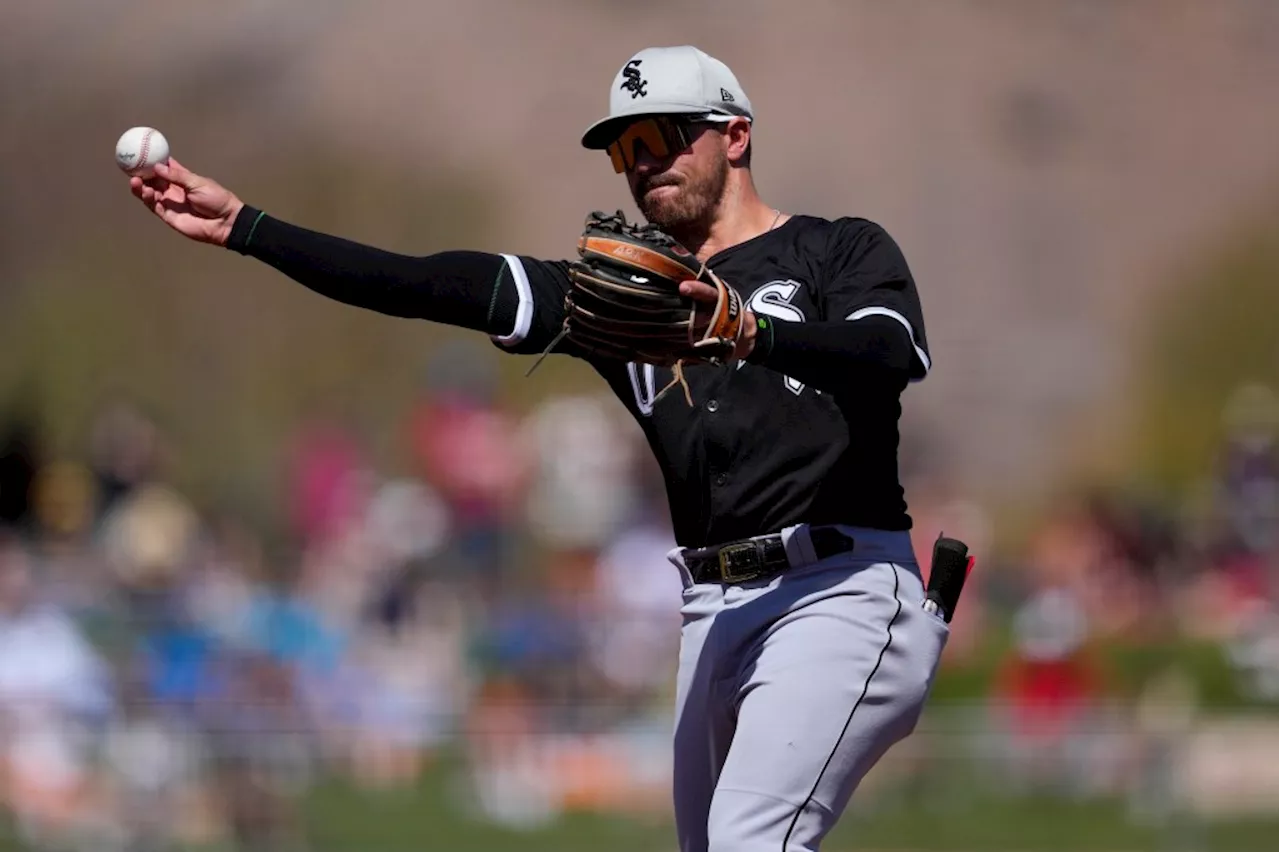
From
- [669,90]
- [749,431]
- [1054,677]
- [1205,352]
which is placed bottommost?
[1054,677]

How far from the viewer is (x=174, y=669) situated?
33.0 ft

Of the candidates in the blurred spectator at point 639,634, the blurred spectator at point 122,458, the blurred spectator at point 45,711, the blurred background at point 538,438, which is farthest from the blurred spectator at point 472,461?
the blurred spectator at point 45,711

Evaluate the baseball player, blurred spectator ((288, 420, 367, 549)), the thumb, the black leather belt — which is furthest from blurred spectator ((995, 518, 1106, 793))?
the thumb

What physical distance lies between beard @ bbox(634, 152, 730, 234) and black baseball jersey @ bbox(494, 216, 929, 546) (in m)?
0.20

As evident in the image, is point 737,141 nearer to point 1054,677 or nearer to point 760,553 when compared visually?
point 760,553

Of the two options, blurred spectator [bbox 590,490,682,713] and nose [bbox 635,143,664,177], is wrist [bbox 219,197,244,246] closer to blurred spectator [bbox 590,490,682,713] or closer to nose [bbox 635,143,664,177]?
nose [bbox 635,143,664,177]

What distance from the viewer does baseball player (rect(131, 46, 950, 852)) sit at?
450 cm

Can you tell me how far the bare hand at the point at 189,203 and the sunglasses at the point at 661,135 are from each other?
960mm

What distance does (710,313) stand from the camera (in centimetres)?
425

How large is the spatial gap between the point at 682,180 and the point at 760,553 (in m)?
0.96

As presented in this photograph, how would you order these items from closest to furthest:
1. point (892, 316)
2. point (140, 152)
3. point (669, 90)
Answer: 1. point (892, 316)
2. point (140, 152)
3. point (669, 90)

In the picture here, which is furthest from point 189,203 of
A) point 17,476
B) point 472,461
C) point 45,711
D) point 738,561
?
point 17,476

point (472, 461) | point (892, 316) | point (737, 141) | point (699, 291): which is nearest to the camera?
point (699, 291)

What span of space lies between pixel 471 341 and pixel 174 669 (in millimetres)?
8279
